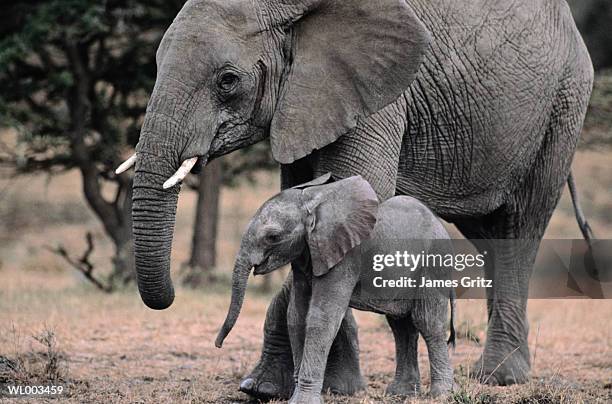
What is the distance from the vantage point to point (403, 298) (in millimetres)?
5531

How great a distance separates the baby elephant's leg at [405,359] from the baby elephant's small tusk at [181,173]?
139 cm

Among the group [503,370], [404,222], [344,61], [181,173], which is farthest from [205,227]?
[181,173]

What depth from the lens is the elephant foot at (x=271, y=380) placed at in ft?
19.4

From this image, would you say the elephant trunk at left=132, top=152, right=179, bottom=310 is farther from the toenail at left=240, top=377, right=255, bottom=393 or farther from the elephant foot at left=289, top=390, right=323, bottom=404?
the toenail at left=240, top=377, right=255, bottom=393

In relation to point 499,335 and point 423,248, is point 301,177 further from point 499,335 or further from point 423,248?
point 499,335

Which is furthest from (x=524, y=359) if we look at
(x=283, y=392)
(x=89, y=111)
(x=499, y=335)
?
(x=89, y=111)

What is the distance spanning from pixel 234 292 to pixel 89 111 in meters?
8.10

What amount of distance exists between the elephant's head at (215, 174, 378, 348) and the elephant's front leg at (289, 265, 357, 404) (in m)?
0.09

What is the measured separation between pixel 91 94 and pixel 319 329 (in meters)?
8.24

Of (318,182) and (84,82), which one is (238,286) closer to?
(318,182)

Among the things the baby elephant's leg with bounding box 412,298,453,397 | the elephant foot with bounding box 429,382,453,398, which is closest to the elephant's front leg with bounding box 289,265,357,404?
the baby elephant's leg with bounding box 412,298,453,397

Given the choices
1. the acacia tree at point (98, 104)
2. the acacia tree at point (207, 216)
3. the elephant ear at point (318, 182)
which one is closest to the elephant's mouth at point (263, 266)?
the elephant ear at point (318, 182)

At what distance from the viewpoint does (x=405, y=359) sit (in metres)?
5.86

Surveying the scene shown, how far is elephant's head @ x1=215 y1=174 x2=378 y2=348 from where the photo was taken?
5.05 meters
